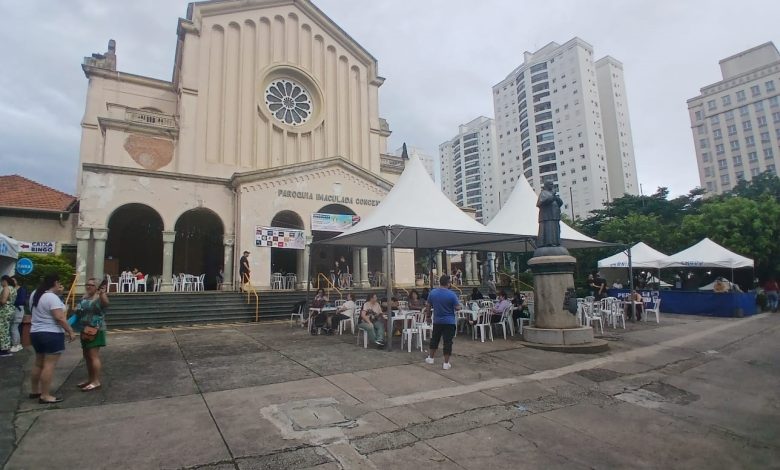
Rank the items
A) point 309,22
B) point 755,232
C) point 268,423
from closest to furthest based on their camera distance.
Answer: point 268,423
point 755,232
point 309,22

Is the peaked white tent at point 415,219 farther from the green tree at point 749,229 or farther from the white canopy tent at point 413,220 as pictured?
the green tree at point 749,229

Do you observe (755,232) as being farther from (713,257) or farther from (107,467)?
(107,467)

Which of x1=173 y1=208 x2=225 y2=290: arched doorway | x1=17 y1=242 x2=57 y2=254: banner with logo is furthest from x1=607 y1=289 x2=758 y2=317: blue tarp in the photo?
x1=17 y1=242 x2=57 y2=254: banner with logo

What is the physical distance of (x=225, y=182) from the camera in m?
16.8

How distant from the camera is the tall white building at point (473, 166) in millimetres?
97688

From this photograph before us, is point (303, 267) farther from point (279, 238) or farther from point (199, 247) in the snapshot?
point (199, 247)

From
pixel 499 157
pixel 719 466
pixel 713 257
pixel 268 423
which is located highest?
pixel 499 157

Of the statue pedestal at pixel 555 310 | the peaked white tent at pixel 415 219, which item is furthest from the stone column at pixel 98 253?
the statue pedestal at pixel 555 310

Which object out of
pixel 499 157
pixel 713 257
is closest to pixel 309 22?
pixel 713 257

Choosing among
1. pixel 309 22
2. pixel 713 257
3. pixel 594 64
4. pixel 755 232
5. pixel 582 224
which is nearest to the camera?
pixel 713 257

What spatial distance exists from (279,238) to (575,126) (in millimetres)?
66685

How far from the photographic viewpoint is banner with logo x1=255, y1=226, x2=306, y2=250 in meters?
16.3

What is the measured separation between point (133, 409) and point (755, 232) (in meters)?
25.1

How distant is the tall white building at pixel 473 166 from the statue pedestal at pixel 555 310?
86291 mm
